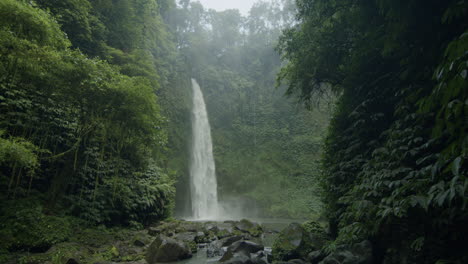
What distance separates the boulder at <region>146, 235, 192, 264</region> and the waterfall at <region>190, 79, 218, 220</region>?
42.8 ft

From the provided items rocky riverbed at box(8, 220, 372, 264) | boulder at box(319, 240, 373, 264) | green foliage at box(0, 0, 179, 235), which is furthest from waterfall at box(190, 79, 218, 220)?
boulder at box(319, 240, 373, 264)

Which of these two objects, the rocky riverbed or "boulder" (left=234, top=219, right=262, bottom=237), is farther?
"boulder" (left=234, top=219, right=262, bottom=237)

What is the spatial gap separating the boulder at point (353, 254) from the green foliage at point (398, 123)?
151 millimetres

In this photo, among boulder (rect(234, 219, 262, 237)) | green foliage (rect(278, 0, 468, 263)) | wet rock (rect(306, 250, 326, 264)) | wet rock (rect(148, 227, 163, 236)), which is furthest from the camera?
boulder (rect(234, 219, 262, 237))

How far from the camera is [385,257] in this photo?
4195mm

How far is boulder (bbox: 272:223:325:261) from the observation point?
6.29m

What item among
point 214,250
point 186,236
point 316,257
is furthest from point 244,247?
point 186,236

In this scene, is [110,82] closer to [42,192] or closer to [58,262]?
[42,192]

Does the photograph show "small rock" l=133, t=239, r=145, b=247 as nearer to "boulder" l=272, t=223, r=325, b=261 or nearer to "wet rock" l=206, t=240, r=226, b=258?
"wet rock" l=206, t=240, r=226, b=258

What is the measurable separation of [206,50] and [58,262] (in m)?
32.5

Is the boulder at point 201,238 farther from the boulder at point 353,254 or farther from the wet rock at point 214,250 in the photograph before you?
the boulder at point 353,254

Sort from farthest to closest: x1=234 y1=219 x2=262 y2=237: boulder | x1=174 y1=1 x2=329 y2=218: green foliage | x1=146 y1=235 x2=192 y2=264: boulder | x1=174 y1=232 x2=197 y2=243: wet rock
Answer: x1=174 y1=1 x2=329 y2=218: green foliage < x1=234 y1=219 x2=262 y2=237: boulder < x1=174 y1=232 x2=197 y2=243: wet rock < x1=146 y1=235 x2=192 y2=264: boulder

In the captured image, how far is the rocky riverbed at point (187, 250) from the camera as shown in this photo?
5.59 meters

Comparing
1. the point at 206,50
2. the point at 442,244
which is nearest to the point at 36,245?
the point at 442,244
